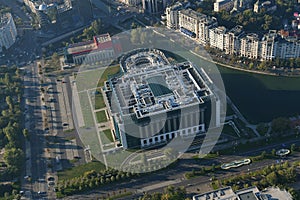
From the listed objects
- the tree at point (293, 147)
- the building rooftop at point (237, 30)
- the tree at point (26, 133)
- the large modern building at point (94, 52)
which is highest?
the building rooftop at point (237, 30)

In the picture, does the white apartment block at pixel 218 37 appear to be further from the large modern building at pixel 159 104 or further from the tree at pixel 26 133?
the tree at pixel 26 133

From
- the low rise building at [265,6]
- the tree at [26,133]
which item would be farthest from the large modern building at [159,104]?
the low rise building at [265,6]

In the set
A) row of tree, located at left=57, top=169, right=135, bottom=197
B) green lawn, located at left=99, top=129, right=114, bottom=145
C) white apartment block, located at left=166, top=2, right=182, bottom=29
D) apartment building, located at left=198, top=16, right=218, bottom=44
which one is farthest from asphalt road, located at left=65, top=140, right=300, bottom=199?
white apartment block, located at left=166, top=2, right=182, bottom=29

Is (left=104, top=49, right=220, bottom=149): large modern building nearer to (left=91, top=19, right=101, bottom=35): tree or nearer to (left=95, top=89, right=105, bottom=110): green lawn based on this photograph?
(left=95, top=89, right=105, bottom=110): green lawn

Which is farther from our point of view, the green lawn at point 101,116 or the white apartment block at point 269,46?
the white apartment block at point 269,46

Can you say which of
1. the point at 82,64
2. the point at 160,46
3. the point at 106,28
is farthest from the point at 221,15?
the point at 82,64

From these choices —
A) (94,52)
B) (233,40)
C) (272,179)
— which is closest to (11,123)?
(94,52)
